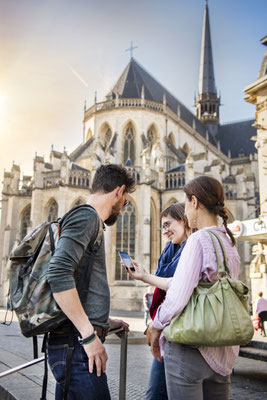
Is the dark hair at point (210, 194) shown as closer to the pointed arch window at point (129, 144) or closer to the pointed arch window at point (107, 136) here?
the pointed arch window at point (129, 144)

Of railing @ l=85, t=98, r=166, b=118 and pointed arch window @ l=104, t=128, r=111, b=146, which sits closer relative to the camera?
railing @ l=85, t=98, r=166, b=118

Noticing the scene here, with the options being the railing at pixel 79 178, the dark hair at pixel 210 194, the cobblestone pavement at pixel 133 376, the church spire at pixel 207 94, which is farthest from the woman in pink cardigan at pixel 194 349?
the church spire at pixel 207 94

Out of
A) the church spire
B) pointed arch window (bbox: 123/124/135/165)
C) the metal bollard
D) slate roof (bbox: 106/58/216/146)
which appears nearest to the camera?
the metal bollard

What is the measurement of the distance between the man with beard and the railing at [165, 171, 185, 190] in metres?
24.1

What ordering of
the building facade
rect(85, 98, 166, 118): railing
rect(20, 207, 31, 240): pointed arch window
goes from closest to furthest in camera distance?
the building facade → rect(20, 207, 31, 240): pointed arch window → rect(85, 98, 166, 118): railing

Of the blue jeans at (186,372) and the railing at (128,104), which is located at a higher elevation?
the railing at (128,104)

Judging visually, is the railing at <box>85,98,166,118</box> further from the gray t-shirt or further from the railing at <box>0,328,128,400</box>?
the gray t-shirt

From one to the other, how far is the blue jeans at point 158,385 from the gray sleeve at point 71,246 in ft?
3.41

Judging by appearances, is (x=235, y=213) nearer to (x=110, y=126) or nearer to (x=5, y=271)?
(x=110, y=126)

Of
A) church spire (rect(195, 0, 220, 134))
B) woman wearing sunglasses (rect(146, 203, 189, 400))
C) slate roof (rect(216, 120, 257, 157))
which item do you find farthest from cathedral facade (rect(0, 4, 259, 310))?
woman wearing sunglasses (rect(146, 203, 189, 400))

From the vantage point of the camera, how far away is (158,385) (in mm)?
2303

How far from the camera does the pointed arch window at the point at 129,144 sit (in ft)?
93.8

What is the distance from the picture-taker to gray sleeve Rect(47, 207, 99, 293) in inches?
65.5

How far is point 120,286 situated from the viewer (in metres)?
22.2
